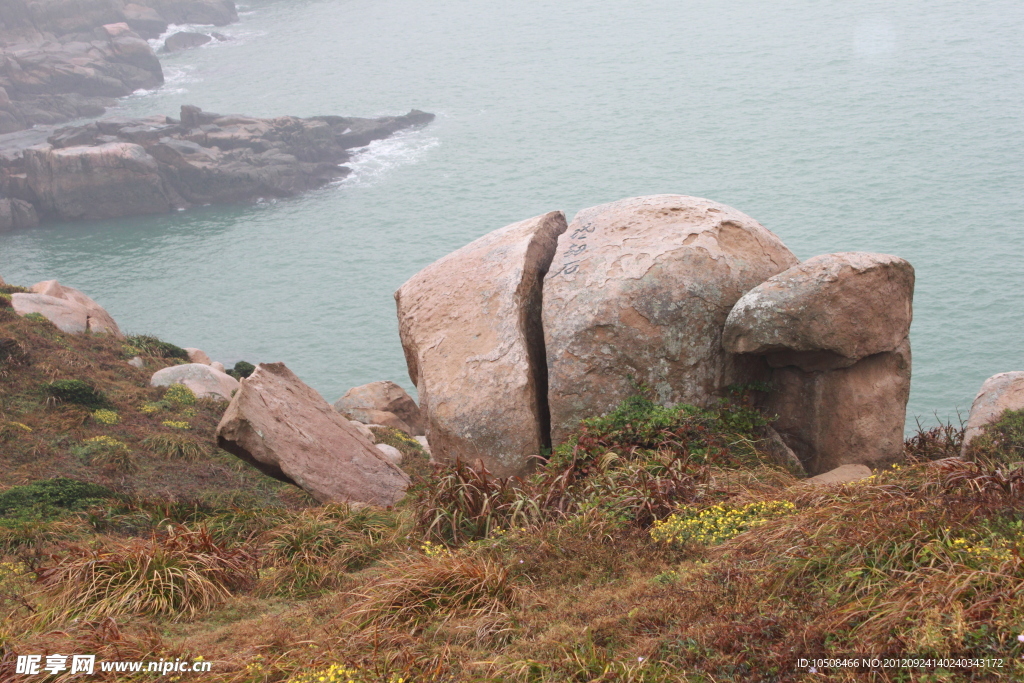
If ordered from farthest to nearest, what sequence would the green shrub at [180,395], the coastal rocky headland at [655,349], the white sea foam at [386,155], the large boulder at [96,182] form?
→ the white sea foam at [386,155]
the large boulder at [96,182]
the green shrub at [180,395]
the coastal rocky headland at [655,349]

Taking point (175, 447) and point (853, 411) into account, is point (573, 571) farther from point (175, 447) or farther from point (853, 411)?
point (175, 447)

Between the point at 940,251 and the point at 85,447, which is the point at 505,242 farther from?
the point at 940,251

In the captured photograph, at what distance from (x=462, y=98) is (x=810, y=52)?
26.2 m

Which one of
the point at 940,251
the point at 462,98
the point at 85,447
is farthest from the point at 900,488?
the point at 462,98

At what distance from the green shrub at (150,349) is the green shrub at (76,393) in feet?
17.9

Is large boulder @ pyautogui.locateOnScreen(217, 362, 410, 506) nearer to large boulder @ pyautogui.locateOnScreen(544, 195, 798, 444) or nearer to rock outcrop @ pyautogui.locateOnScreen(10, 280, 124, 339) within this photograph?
large boulder @ pyautogui.locateOnScreen(544, 195, 798, 444)

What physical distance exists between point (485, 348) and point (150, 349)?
14859 mm

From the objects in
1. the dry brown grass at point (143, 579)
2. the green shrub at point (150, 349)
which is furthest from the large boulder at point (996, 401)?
the green shrub at point (150, 349)

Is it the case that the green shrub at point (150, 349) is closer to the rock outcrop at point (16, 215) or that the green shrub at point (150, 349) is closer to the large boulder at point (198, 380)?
the large boulder at point (198, 380)

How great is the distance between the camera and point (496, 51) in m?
71.1

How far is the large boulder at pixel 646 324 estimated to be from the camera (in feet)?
35.5

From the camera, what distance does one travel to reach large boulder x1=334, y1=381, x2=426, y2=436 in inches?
871

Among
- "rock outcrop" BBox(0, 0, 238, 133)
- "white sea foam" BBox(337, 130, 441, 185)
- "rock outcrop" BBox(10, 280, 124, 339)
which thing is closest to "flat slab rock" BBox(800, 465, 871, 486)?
"rock outcrop" BBox(10, 280, 124, 339)

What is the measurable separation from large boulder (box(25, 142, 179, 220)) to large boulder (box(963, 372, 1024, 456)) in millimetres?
53212
